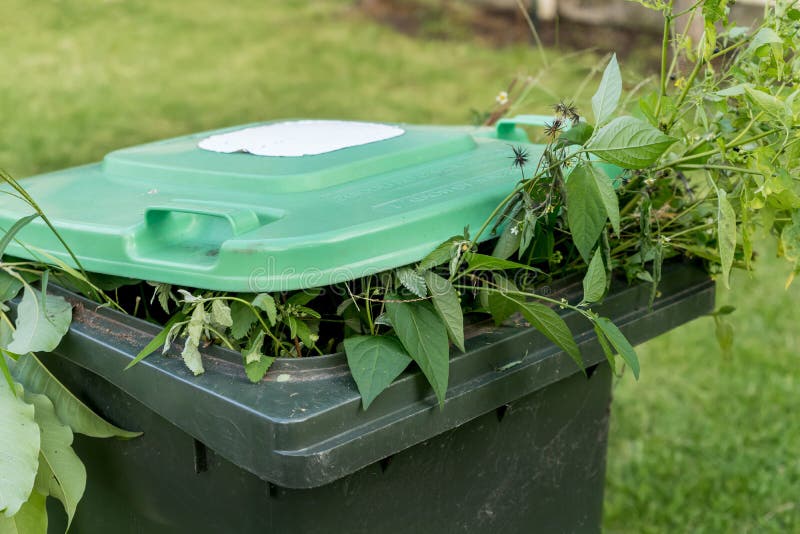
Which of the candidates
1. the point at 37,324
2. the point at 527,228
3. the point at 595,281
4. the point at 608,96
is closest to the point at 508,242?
the point at 527,228

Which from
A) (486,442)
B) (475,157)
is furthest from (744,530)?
(475,157)

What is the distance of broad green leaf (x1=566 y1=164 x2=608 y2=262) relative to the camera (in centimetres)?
150

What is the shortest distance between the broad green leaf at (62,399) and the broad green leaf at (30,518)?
141mm

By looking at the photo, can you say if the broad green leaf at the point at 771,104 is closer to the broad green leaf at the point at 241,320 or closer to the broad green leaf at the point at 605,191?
the broad green leaf at the point at 605,191

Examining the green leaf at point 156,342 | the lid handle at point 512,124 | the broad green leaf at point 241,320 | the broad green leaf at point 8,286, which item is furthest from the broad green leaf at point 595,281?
the broad green leaf at point 8,286

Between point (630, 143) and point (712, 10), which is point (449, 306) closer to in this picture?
point (630, 143)

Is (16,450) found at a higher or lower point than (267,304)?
lower

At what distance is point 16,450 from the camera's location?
148cm

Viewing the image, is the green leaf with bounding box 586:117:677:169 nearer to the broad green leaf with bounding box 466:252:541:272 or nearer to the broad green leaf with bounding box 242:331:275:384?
the broad green leaf with bounding box 466:252:541:272

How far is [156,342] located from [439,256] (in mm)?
470

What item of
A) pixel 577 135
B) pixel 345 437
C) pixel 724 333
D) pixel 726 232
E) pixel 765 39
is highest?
pixel 765 39

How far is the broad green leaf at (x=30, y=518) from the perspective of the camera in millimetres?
1578

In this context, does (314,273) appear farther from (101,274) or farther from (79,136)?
(79,136)

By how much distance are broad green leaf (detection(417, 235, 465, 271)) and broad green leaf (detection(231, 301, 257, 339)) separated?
0.92 ft
